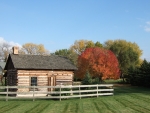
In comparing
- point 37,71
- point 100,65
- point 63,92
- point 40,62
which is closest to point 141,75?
point 100,65

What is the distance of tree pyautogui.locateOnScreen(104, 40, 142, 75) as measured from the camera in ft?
245

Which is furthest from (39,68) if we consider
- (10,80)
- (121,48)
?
(121,48)

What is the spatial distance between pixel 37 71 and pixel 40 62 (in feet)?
5.81

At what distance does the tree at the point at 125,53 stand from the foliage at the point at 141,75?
1977 cm

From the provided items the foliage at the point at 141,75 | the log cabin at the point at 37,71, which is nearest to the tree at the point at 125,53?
the foliage at the point at 141,75

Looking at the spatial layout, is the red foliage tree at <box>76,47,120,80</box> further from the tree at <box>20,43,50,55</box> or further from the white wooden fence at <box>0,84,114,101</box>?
the tree at <box>20,43,50,55</box>

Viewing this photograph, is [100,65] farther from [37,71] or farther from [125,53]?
Result: [125,53]

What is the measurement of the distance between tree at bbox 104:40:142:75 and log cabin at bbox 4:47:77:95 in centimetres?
4142

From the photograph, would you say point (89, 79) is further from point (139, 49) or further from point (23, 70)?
point (139, 49)

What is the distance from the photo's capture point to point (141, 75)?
46.3 metres

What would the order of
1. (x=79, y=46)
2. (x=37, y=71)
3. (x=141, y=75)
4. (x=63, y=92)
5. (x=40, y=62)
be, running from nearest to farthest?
(x=63, y=92) → (x=37, y=71) → (x=40, y=62) → (x=141, y=75) → (x=79, y=46)

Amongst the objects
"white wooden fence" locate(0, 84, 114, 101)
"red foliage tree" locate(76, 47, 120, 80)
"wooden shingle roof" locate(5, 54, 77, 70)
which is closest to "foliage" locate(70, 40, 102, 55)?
"red foliage tree" locate(76, 47, 120, 80)

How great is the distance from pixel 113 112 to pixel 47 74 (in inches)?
→ 598

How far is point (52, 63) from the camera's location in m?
31.3
